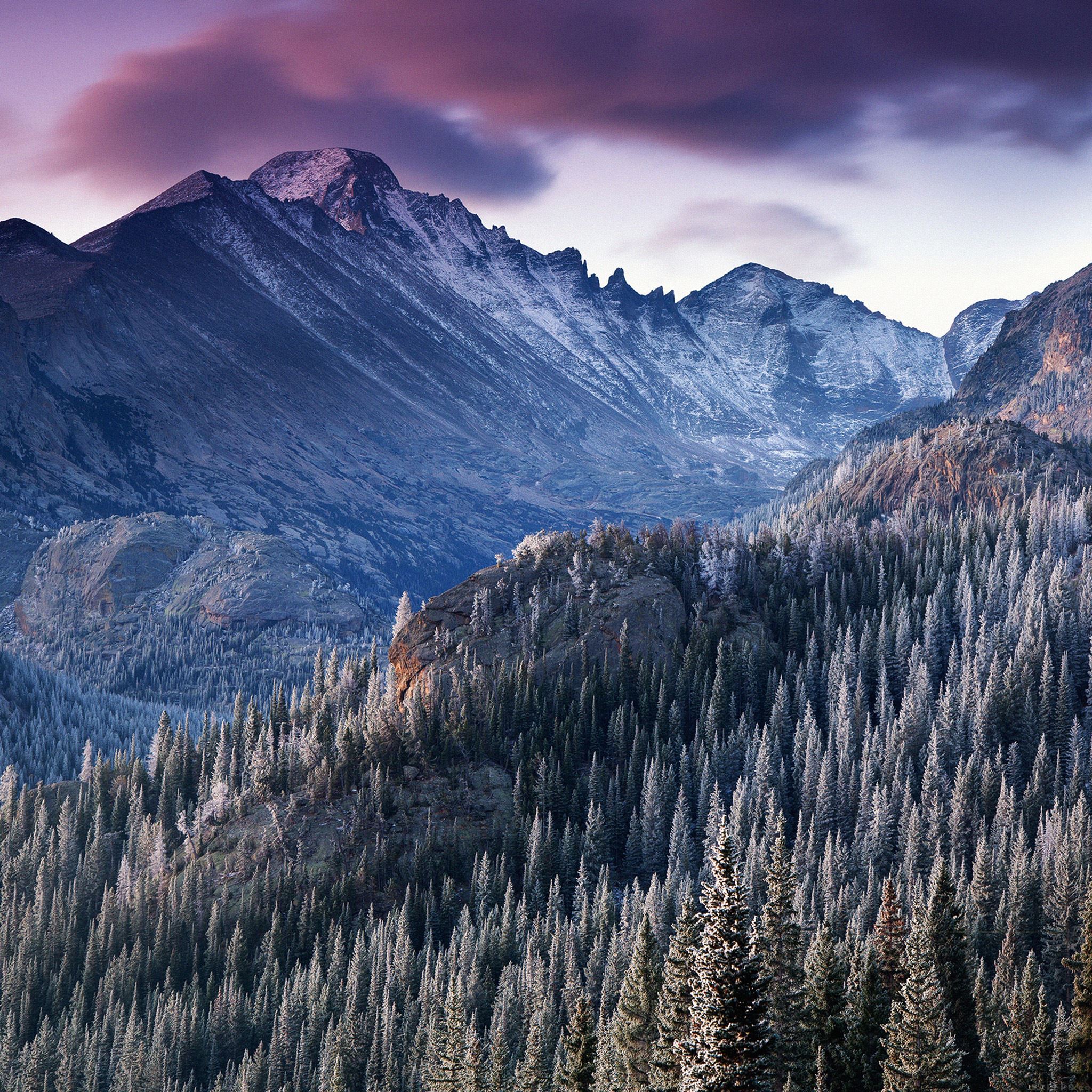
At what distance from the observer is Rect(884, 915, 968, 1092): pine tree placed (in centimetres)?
7481

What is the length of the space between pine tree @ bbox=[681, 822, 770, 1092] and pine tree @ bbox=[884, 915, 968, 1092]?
26.2 metres

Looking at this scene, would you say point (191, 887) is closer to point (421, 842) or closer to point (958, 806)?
point (421, 842)

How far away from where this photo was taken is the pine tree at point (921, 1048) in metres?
74.8

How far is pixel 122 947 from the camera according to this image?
183 metres

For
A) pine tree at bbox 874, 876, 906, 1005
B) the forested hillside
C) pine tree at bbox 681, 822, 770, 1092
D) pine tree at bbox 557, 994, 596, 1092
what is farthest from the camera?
pine tree at bbox 874, 876, 906, 1005

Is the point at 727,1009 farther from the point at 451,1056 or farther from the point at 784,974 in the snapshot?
the point at 451,1056

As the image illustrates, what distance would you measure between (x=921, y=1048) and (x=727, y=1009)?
1163 inches

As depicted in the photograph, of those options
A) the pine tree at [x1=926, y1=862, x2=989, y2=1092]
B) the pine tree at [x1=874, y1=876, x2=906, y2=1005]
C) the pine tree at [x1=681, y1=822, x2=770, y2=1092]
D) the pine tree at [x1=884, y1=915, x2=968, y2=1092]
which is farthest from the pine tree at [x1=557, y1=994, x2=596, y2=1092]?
the pine tree at [x1=926, y1=862, x2=989, y2=1092]

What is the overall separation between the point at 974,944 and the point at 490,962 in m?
59.7

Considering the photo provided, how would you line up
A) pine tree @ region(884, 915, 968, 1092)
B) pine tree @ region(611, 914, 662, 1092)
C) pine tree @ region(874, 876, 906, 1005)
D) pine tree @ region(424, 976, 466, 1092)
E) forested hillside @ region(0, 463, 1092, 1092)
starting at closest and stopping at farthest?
pine tree @ region(884, 915, 968, 1092)
forested hillside @ region(0, 463, 1092, 1092)
pine tree @ region(611, 914, 662, 1092)
pine tree @ region(874, 876, 906, 1005)
pine tree @ region(424, 976, 466, 1092)

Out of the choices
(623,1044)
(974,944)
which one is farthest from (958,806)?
(623,1044)

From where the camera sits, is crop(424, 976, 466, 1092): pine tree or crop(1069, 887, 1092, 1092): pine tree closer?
crop(1069, 887, 1092, 1092): pine tree

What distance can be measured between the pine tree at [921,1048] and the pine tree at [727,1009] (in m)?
26.2

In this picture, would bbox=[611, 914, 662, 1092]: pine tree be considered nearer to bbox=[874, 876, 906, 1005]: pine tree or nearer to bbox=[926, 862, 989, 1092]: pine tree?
bbox=[874, 876, 906, 1005]: pine tree
